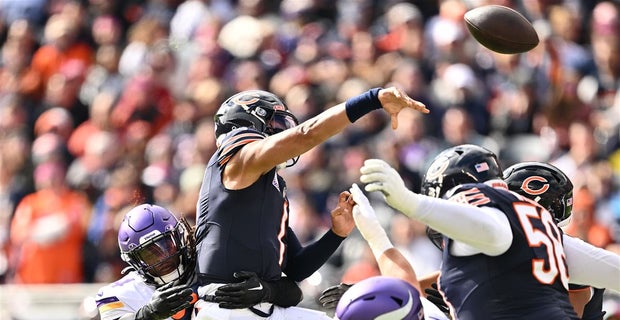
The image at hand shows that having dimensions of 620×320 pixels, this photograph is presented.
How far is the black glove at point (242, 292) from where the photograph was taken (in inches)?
242

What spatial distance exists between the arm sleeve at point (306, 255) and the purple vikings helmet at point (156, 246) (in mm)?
540

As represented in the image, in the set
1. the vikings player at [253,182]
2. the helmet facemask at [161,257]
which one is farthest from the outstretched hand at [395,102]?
the helmet facemask at [161,257]

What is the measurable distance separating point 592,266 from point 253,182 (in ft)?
5.65

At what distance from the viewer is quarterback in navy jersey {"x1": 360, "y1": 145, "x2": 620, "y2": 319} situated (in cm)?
512

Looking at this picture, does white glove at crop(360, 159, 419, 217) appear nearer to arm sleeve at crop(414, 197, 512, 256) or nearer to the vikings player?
arm sleeve at crop(414, 197, 512, 256)

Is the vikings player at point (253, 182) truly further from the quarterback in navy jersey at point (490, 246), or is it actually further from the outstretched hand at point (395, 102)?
the quarterback in navy jersey at point (490, 246)

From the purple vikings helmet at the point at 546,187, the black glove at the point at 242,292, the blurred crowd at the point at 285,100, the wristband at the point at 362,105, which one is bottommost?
the blurred crowd at the point at 285,100

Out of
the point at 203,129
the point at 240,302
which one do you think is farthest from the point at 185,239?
the point at 203,129

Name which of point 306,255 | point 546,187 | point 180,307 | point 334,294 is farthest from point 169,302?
point 546,187

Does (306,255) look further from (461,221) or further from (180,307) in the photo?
(461,221)

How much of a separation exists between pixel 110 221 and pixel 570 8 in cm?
500

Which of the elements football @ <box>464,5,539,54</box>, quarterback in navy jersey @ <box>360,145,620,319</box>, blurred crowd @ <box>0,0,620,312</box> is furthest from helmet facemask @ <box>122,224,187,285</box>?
blurred crowd @ <box>0,0,620,312</box>

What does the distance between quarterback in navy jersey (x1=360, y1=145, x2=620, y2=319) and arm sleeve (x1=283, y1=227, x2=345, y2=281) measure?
132cm

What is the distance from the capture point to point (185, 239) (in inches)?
266
